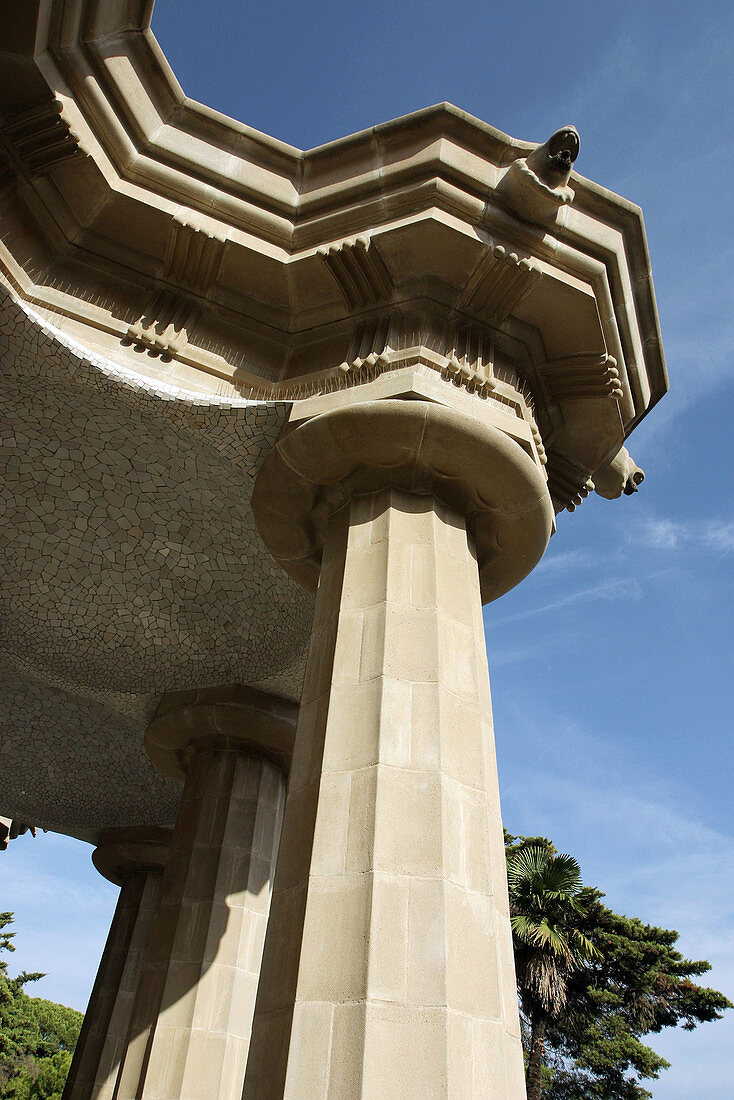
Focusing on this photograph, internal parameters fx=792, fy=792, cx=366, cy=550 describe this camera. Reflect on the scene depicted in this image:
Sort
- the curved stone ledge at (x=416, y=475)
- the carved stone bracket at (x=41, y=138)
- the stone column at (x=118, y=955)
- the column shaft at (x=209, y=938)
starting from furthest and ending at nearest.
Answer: the stone column at (x=118, y=955) → the column shaft at (x=209, y=938) → the carved stone bracket at (x=41, y=138) → the curved stone ledge at (x=416, y=475)

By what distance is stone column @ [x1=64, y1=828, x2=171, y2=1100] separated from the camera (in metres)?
13.0

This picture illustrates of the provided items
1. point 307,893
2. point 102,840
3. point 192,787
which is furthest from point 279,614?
point 102,840

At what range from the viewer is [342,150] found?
8398mm

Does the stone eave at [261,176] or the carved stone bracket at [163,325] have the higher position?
the stone eave at [261,176]

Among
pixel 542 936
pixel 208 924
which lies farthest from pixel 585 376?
pixel 542 936

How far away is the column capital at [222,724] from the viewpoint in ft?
36.5

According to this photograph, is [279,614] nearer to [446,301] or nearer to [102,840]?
[446,301]

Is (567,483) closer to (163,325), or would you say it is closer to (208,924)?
(163,325)

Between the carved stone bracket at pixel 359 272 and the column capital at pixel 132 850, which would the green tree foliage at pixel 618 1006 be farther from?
the carved stone bracket at pixel 359 272

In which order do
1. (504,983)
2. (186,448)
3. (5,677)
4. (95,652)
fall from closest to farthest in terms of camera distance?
(504,983) < (186,448) < (95,652) < (5,677)

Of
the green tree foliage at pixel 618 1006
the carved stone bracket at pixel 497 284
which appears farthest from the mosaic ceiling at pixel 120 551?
the green tree foliage at pixel 618 1006

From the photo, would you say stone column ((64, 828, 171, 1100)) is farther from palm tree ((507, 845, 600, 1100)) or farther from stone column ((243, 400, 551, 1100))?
palm tree ((507, 845, 600, 1100))

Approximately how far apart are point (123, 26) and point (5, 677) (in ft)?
30.7

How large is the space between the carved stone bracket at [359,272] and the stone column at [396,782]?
186 cm
